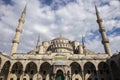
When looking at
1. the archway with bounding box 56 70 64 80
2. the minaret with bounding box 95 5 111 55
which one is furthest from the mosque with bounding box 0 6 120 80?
the minaret with bounding box 95 5 111 55

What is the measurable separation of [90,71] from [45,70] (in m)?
12.5

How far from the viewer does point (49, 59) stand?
33531 mm

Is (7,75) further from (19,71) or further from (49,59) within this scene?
(49,59)

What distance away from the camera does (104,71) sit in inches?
1339

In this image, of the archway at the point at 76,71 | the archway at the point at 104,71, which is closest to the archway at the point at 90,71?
the archway at the point at 104,71

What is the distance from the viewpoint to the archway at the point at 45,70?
109ft

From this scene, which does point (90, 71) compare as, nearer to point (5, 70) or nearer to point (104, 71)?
point (104, 71)

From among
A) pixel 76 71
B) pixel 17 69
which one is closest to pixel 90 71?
pixel 76 71

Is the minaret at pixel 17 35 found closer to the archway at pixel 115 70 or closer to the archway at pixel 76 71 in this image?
the archway at pixel 76 71

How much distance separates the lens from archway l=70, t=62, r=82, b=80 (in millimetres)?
33562

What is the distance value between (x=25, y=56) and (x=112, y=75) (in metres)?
23.9

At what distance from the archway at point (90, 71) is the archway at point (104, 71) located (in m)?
1.37

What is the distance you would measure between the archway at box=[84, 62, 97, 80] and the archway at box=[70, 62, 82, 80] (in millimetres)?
1631

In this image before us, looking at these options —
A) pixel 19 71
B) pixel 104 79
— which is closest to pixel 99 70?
pixel 104 79
